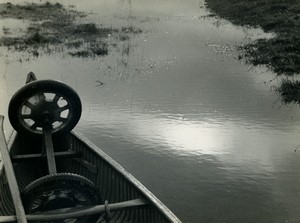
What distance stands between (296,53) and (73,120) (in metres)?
14.1

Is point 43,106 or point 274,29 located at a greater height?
point 274,29

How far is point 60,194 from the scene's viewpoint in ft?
20.5

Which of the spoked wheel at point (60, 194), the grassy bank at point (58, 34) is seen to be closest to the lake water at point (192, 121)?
the grassy bank at point (58, 34)

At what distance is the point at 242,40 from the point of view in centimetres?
2416

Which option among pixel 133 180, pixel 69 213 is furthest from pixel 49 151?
pixel 69 213

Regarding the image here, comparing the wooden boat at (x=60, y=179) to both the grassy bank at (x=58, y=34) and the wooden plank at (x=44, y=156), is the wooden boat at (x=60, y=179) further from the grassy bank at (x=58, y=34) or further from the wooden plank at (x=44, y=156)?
the grassy bank at (x=58, y=34)

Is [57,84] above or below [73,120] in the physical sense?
above

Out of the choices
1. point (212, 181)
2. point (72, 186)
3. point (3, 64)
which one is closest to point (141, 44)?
point (3, 64)

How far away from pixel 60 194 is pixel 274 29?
22.6 meters

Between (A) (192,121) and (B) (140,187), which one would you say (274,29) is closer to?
(A) (192,121)

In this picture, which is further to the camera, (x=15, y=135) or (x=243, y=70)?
(x=243, y=70)

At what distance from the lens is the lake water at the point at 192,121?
9359mm

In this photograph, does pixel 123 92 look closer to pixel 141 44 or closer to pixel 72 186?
pixel 141 44

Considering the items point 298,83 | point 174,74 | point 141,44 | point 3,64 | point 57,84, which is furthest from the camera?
point 141,44
